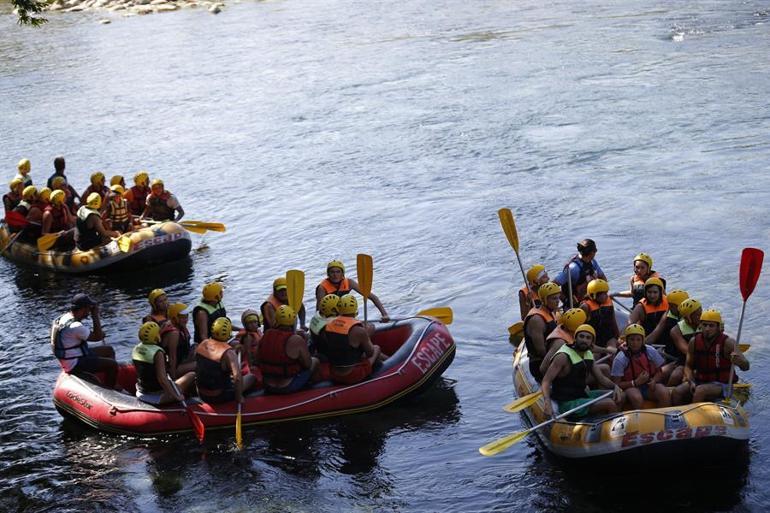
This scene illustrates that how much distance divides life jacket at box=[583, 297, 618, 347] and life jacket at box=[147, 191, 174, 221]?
8051mm

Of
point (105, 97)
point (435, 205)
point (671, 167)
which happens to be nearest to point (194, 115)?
point (105, 97)

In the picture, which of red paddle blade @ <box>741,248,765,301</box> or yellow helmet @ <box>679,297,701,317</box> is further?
red paddle blade @ <box>741,248,765,301</box>

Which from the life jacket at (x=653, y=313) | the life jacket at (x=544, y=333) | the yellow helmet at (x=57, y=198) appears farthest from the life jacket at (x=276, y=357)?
the yellow helmet at (x=57, y=198)

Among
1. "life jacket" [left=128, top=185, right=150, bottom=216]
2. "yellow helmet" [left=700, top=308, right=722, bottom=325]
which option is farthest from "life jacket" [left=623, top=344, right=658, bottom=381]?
"life jacket" [left=128, top=185, right=150, bottom=216]

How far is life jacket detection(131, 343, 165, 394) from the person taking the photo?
32.1 feet

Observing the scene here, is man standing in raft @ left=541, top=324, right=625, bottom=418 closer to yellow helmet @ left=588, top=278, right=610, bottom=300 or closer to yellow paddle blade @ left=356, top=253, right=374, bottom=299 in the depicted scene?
yellow helmet @ left=588, top=278, right=610, bottom=300

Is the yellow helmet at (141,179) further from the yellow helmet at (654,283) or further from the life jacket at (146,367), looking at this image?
the yellow helmet at (654,283)

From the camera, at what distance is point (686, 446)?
324 inches

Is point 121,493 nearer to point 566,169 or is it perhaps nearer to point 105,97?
point 566,169

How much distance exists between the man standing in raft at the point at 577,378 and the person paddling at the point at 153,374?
3453 millimetres

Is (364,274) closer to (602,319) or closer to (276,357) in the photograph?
(276,357)

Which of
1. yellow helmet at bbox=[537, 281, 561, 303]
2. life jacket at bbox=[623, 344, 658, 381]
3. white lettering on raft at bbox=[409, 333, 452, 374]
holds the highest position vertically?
yellow helmet at bbox=[537, 281, 561, 303]

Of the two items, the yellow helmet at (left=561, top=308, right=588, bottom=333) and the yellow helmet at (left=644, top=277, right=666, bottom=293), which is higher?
the yellow helmet at (left=561, top=308, right=588, bottom=333)

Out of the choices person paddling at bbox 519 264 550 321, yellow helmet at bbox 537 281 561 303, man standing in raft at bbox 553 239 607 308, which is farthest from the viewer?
man standing in raft at bbox 553 239 607 308
